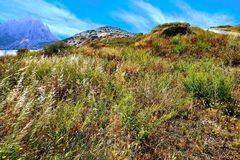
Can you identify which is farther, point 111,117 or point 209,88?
point 209,88

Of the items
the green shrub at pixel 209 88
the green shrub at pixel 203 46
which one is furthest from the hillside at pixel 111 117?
the green shrub at pixel 203 46

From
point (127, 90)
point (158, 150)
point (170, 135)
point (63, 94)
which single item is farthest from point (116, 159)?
point (127, 90)

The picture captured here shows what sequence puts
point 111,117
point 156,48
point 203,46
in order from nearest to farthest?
point 111,117 < point 203,46 < point 156,48

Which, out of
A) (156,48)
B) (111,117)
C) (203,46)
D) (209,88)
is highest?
(203,46)

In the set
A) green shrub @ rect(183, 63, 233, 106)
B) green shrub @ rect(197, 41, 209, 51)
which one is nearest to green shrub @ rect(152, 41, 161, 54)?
green shrub @ rect(197, 41, 209, 51)

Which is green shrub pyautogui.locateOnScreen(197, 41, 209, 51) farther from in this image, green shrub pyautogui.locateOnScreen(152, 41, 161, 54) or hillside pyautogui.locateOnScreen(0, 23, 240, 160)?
hillside pyautogui.locateOnScreen(0, 23, 240, 160)

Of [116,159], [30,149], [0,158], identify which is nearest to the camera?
[0,158]

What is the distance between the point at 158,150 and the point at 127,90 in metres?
2.07

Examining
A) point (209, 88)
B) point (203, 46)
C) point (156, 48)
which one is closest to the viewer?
point (209, 88)

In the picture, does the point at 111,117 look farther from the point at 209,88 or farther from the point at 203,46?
the point at 203,46

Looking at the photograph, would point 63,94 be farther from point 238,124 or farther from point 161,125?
point 238,124

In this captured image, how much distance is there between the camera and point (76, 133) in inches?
149

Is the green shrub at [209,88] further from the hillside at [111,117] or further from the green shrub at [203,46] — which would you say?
the green shrub at [203,46]

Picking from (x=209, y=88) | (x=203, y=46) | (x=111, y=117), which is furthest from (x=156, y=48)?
(x=111, y=117)
